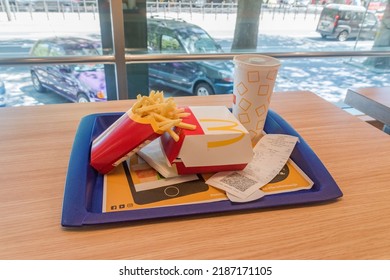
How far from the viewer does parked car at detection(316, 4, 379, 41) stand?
2.49 metres

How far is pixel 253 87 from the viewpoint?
62 centimetres

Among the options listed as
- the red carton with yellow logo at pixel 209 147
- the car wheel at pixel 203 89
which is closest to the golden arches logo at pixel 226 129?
the red carton with yellow logo at pixel 209 147

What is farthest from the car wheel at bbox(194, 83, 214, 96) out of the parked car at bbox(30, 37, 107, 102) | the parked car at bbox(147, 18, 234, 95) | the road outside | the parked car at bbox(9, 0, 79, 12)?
the parked car at bbox(9, 0, 79, 12)

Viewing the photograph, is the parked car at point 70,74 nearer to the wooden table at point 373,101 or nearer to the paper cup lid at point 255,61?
the paper cup lid at point 255,61

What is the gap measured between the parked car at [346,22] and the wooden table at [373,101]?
153 cm

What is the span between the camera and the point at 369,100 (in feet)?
3.72

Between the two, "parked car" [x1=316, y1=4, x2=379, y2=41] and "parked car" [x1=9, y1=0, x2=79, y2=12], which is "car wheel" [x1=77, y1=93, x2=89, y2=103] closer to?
"parked car" [x1=9, y1=0, x2=79, y2=12]

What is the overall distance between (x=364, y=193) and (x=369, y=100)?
73 cm

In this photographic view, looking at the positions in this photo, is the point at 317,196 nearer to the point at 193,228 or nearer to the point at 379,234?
the point at 379,234

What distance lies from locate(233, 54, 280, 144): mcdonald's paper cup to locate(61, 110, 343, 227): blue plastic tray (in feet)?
0.35

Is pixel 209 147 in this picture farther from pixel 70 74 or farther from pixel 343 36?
pixel 343 36

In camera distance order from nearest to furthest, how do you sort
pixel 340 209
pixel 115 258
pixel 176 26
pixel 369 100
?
pixel 115 258, pixel 340 209, pixel 369 100, pixel 176 26

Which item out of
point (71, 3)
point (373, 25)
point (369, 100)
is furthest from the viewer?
point (373, 25)
